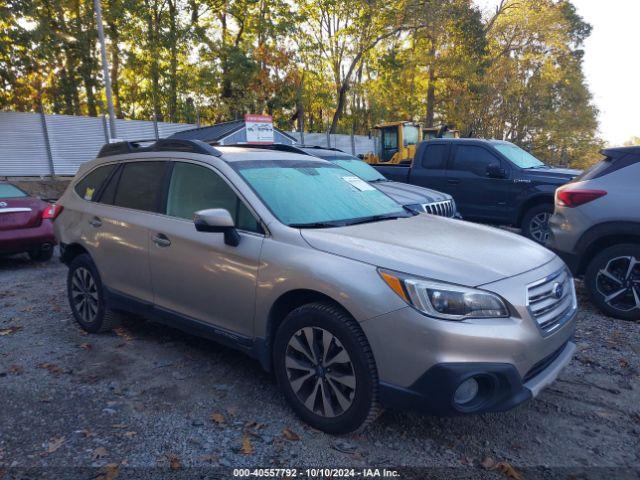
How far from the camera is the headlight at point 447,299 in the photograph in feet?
7.94

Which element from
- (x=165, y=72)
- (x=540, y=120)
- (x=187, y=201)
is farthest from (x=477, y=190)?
(x=540, y=120)

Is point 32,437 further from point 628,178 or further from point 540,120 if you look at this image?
point 540,120

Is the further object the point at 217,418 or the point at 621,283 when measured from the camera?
the point at 621,283

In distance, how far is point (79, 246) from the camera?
15.0 ft

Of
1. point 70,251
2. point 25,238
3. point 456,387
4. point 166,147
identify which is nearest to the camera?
point 456,387

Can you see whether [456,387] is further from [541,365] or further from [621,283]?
[621,283]

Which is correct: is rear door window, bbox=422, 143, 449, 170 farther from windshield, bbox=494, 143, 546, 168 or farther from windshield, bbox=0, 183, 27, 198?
windshield, bbox=0, 183, 27, 198

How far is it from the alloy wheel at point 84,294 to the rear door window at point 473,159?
6.93m

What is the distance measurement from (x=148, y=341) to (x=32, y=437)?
5.13ft

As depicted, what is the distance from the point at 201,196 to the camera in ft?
11.7

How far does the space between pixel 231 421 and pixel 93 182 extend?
2802mm

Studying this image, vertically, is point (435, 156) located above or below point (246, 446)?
above

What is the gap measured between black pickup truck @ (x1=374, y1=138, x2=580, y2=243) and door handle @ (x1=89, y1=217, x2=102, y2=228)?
6.64 metres

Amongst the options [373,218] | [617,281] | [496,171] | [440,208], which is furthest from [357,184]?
[496,171]
